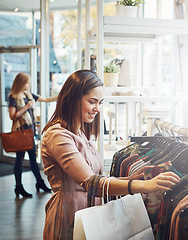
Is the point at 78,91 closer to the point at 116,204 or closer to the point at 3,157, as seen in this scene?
the point at 116,204

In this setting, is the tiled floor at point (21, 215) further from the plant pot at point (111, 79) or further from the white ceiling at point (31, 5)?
the white ceiling at point (31, 5)

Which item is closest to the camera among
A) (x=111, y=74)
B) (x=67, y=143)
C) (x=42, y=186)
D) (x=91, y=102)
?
(x=67, y=143)

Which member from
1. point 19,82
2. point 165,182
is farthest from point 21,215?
point 165,182

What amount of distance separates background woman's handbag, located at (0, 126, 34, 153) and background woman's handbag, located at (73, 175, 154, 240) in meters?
2.99

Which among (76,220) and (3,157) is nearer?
(76,220)

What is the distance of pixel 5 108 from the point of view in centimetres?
633

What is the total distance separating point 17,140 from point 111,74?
188 centimetres

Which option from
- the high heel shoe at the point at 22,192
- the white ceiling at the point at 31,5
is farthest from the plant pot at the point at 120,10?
the white ceiling at the point at 31,5

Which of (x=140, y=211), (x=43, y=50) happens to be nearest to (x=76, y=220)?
(x=140, y=211)

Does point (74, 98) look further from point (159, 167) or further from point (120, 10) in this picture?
point (120, 10)

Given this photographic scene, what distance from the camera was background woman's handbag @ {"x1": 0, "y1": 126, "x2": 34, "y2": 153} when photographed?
4.08 m

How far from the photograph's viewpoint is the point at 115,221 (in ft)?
3.96

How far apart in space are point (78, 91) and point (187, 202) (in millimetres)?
685

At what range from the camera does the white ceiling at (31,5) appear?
596cm
